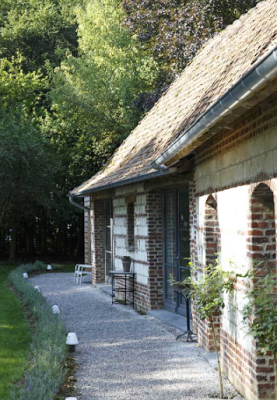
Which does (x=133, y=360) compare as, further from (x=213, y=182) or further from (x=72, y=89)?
(x=72, y=89)

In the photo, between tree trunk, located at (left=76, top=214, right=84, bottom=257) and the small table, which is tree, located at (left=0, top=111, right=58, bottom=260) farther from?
the small table

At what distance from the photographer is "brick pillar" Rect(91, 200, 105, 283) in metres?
17.7

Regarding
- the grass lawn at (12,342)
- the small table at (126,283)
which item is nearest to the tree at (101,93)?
the small table at (126,283)

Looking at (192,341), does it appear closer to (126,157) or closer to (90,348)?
(90,348)

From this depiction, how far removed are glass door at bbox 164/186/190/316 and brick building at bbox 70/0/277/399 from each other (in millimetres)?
20

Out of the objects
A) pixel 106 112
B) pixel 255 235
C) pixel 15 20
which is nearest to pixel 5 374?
pixel 255 235

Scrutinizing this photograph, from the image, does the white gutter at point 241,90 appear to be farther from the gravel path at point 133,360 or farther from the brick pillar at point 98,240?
the brick pillar at point 98,240

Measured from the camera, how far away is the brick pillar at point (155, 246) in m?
11.8

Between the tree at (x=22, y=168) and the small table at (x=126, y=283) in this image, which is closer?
the small table at (x=126, y=283)

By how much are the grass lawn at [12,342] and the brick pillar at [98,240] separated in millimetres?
3480

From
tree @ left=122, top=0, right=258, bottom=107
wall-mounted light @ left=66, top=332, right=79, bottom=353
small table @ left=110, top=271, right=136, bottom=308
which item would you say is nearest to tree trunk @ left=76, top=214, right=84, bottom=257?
tree @ left=122, top=0, right=258, bottom=107

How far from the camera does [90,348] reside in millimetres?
8711

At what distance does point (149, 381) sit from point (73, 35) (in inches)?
1149

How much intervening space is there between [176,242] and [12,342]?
3.60 m
